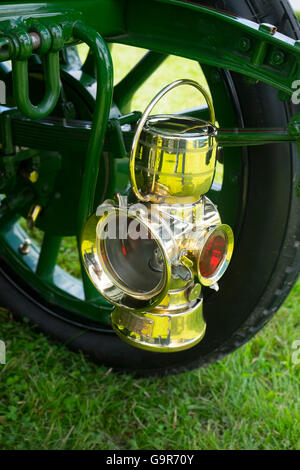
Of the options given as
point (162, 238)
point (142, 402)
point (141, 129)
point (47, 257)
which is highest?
point (141, 129)

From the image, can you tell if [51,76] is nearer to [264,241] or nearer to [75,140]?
[75,140]

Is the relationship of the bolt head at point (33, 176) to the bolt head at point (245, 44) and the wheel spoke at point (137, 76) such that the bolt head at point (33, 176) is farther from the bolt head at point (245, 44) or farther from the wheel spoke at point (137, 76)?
the bolt head at point (245, 44)

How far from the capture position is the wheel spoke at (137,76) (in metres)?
1.70

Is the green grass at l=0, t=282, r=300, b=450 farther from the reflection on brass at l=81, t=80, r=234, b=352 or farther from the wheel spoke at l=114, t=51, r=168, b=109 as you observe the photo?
the wheel spoke at l=114, t=51, r=168, b=109

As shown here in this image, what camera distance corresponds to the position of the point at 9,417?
5.34 ft

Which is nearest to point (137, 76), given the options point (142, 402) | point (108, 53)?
point (108, 53)

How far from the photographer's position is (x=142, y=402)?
67.4 inches

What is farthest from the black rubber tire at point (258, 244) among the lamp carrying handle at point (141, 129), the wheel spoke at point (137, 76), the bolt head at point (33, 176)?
the bolt head at point (33, 176)

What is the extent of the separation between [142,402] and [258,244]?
0.65 meters

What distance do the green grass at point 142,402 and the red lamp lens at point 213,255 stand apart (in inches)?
27.4

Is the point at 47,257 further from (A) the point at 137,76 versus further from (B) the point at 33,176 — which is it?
(A) the point at 137,76

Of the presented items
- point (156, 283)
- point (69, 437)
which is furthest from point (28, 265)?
point (156, 283)

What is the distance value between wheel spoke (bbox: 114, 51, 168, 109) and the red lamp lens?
31.2 inches

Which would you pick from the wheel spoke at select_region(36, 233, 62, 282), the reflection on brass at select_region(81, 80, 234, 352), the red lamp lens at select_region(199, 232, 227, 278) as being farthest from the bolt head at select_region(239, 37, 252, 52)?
the wheel spoke at select_region(36, 233, 62, 282)
